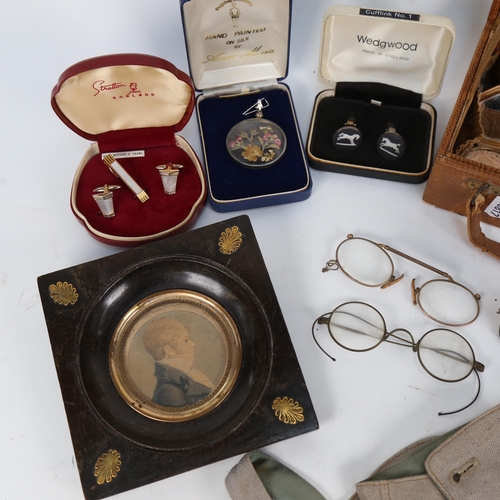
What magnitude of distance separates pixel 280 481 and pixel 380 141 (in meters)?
1.04

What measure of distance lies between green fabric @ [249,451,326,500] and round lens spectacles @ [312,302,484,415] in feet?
1.06

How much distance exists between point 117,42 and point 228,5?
497 millimetres

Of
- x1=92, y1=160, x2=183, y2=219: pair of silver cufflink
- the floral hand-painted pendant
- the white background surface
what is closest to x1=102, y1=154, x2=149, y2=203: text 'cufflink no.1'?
x1=92, y1=160, x2=183, y2=219: pair of silver cufflink

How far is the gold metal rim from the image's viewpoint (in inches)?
55.9

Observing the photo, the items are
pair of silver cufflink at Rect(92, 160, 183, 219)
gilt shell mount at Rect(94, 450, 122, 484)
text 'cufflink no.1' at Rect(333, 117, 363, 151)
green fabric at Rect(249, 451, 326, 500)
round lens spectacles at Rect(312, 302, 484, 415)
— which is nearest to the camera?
gilt shell mount at Rect(94, 450, 122, 484)

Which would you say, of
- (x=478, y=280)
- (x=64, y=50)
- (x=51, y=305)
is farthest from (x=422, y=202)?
(x=64, y=50)

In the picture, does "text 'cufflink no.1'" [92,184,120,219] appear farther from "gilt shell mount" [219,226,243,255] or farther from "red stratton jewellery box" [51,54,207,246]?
"gilt shell mount" [219,226,243,255]

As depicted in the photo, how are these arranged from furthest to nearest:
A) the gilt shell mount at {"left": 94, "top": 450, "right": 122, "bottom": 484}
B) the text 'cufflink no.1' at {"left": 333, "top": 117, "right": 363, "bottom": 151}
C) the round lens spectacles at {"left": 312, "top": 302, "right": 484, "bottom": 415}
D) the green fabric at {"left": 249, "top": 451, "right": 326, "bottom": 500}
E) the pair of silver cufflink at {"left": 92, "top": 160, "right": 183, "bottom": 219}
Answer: the text 'cufflink no.1' at {"left": 333, "top": 117, "right": 363, "bottom": 151} < the pair of silver cufflink at {"left": 92, "top": 160, "right": 183, "bottom": 219} < the round lens spectacles at {"left": 312, "top": 302, "right": 484, "bottom": 415} < the green fabric at {"left": 249, "top": 451, "right": 326, "bottom": 500} < the gilt shell mount at {"left": 94, "top": 450, "right": 122, "bottom": 484}

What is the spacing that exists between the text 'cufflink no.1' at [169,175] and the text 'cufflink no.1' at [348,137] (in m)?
0.50

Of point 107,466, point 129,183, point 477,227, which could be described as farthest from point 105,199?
point 477,227

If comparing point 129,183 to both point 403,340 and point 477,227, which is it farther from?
point 477,227

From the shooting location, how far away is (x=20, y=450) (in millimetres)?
1464

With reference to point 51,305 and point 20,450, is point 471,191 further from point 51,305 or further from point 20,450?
point 20,450

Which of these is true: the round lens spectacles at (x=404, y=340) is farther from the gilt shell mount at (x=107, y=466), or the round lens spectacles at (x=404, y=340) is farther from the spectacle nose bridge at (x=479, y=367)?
the gilt shell mount at (x=107, y=466)
